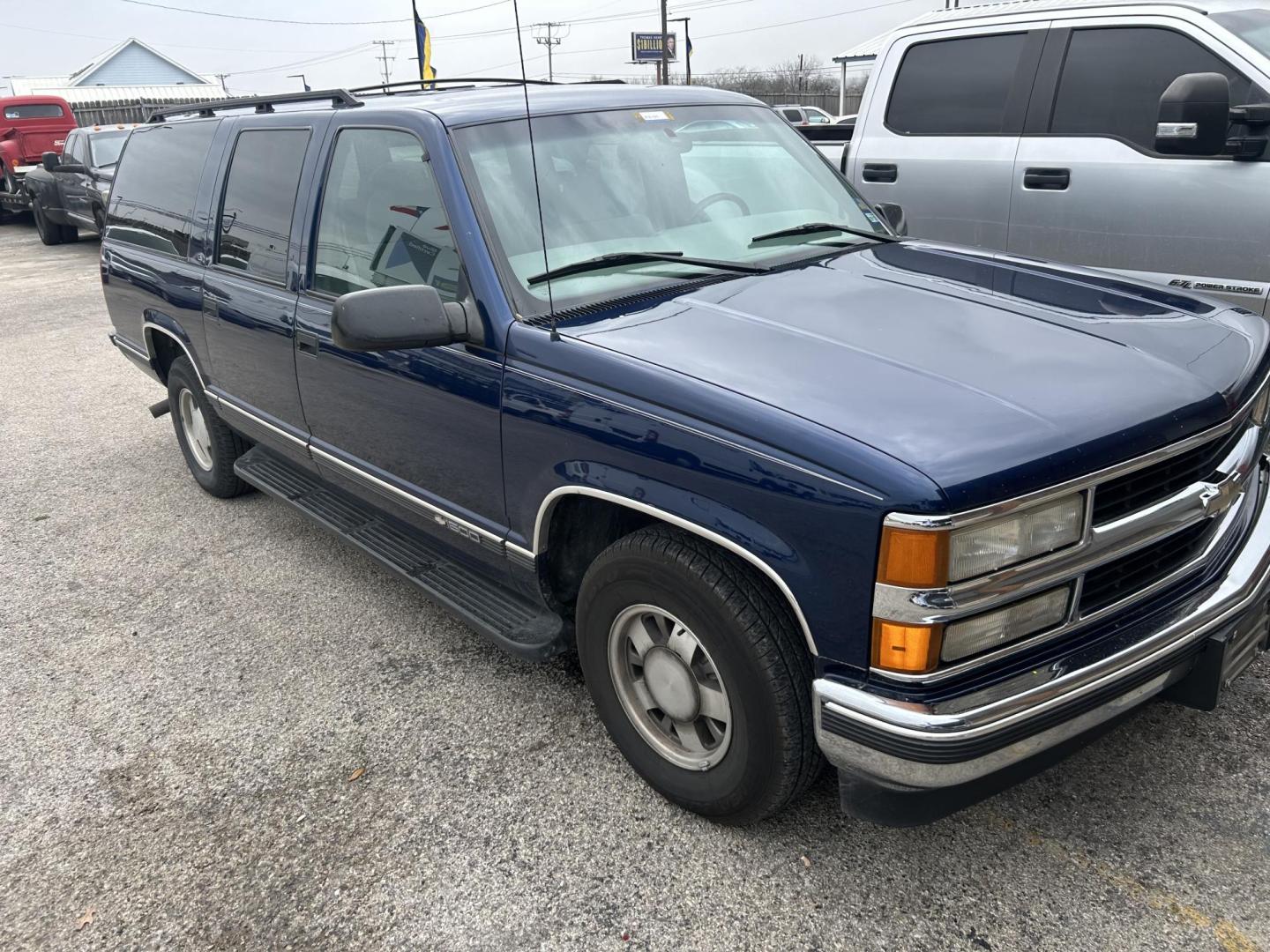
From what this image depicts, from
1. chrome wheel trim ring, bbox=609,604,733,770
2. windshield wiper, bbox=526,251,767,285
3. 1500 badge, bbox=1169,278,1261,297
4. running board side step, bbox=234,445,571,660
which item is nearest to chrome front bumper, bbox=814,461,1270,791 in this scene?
chrome wheel trim ring, bbox=609,604,733,770

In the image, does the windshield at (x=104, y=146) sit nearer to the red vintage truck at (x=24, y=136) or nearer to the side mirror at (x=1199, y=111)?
the red vintage truck at (x=24, y=136)

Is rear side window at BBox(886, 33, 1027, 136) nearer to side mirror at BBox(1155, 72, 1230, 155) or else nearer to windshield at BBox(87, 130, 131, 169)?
side mirror at BBox(1155, 72, 1230, 155)

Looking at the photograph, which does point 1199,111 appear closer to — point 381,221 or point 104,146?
point 381,221

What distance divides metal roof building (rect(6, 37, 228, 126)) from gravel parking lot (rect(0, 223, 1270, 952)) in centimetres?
1485

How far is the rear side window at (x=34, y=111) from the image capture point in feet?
65.0

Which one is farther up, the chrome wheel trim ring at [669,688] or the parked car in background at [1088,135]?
the parked car in background at [1088,135]

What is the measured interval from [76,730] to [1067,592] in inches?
120

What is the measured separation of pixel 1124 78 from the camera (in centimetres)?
484

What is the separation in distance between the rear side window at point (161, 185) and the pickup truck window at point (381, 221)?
1411mm

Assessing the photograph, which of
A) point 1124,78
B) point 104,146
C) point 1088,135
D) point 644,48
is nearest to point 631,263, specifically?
point 1088,135

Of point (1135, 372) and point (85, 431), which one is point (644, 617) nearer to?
point (1135, 372)

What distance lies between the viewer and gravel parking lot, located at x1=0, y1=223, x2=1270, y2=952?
2.35m

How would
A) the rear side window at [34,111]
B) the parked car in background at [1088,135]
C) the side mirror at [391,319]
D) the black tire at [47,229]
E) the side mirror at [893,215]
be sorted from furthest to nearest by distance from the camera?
1. the rear side window at [34,111]
2. the black tire at [47,229]
3. the parked car in background at [1088,135]
4. the side mirror at [893,215]
5. the side mirror at [391,319]

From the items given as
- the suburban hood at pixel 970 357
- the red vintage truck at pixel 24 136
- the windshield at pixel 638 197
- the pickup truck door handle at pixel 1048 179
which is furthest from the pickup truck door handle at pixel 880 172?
the red vintage truck at pixel 24 136
